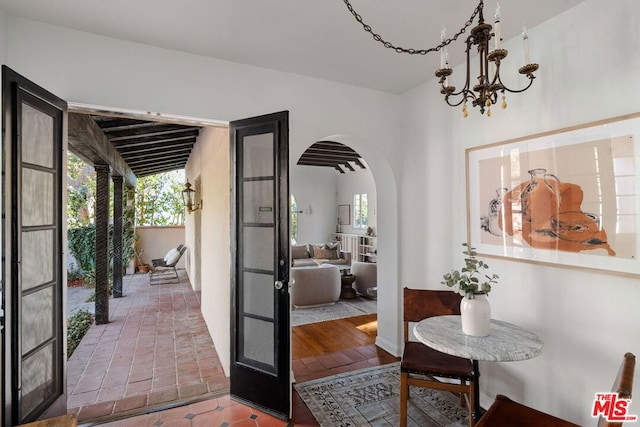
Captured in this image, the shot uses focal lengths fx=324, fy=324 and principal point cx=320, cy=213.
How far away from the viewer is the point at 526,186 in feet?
7.26

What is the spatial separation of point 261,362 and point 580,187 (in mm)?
2488

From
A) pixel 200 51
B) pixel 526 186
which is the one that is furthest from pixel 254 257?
pixel 526 186

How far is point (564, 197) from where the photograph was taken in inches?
78.8

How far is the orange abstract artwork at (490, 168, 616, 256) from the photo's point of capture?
1.91 meters

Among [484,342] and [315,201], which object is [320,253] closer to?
[315,201]

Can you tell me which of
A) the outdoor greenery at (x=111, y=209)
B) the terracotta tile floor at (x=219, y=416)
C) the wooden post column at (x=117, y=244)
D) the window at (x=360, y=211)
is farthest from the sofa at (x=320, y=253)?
the terracotta tile floor at (x=219, y=416)

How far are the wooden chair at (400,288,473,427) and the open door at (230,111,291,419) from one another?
850 millimetres

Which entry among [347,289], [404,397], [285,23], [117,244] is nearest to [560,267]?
[404,397]

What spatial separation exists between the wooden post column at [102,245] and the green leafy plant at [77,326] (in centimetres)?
21

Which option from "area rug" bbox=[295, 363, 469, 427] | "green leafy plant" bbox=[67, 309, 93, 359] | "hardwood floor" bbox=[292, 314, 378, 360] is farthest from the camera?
"green leafy plant" bbox=[67, 309, 93, 359]

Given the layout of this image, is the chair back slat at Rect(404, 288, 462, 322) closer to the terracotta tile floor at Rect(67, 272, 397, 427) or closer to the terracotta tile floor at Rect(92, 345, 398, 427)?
the terracotta tile floor at Rect(67, 272, 397, 427)

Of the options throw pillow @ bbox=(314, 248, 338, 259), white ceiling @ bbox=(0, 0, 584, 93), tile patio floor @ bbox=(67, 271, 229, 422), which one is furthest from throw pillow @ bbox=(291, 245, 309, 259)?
white ceiling @ bbox=(0, 0, 584, 93)

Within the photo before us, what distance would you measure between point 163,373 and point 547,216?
3546mm

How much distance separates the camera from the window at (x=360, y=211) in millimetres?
9359
